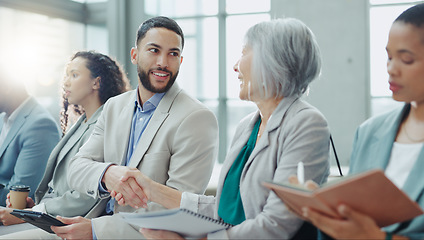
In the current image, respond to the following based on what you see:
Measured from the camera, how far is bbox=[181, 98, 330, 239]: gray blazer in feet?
4.84

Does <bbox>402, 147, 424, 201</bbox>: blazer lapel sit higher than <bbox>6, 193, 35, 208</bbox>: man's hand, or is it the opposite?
<bbox>402, 147, 424, 201</bbox>: blazer lapel

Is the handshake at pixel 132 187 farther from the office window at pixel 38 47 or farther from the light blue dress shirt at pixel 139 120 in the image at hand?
the office window at pixel 38 47

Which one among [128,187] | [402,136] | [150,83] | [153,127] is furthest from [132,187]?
[402,136]

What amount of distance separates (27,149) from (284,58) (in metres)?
1.96

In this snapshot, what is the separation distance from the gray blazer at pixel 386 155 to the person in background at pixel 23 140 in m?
2.10

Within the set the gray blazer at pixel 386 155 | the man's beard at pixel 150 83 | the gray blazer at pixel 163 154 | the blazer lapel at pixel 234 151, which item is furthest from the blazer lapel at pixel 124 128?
the gray blazer at pixel 386 155

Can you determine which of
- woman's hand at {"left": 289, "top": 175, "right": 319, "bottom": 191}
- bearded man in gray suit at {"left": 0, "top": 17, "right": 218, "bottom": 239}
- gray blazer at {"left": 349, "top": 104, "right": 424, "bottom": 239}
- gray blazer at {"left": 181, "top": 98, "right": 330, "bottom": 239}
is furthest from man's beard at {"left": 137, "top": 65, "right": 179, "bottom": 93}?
woman's hand at {"left": 289, "top": 175, "right": 319, "bottom": 191}

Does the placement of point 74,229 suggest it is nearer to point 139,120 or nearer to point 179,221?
point 139,120

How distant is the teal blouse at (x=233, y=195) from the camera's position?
1.67m

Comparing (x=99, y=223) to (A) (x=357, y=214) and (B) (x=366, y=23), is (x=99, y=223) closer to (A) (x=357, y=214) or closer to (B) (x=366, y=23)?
(A) (x=357, y=214)

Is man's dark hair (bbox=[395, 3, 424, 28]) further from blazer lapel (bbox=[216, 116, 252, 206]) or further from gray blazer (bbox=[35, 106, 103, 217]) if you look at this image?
gray blazer (bbox=[35, 106, 103, 217])

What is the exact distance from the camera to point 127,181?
203cm

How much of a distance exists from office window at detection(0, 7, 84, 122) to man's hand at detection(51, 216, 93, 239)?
171 inches

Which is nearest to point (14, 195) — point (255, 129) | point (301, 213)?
point (255, 129)
